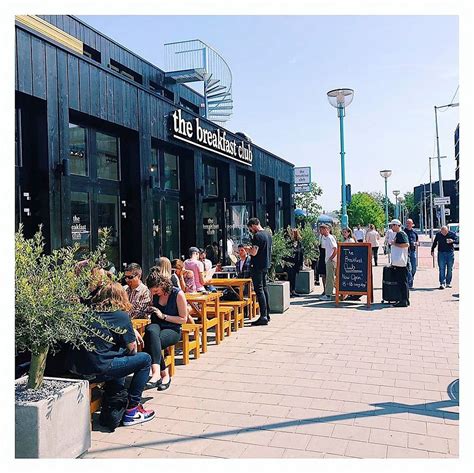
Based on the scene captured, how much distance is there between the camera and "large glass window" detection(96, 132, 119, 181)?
848 cm

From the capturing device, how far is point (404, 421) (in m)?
4.07

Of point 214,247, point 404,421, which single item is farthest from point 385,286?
point 404,421

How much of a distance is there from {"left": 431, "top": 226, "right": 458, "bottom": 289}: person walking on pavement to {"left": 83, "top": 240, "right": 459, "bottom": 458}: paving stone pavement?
175 inches

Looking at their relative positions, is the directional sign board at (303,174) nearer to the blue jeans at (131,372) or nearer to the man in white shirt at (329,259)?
the man in white shirt at (329,259)

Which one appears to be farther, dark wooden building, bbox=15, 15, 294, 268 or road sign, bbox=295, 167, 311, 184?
road sign, bbox=295, 167, 311, 184

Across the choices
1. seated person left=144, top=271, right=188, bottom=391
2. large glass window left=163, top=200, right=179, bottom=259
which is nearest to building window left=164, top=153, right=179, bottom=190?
large glass window left=163, top=200, right=179, bottom=259

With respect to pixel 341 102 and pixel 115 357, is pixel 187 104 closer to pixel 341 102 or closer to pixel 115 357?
pixel 341 102

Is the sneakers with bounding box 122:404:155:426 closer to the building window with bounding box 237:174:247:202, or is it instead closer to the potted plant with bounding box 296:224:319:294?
the potted plant with bounding box 296:224:319:294

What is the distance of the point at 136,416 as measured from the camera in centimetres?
413

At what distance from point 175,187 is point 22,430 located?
847 cm

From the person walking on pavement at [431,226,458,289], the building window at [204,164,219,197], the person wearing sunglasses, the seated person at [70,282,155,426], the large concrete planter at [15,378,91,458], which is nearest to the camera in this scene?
the large concrete planter at [15,378,91,458]

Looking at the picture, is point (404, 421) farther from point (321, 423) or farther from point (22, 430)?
point (22, 430)

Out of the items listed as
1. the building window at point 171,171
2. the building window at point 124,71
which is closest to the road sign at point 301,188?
the building window at point 124,71
